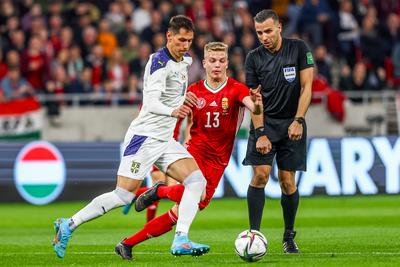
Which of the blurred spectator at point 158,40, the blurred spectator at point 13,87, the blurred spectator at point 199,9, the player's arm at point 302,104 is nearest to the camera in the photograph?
the player's arm at point 302,104

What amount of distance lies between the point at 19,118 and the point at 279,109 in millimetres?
12062

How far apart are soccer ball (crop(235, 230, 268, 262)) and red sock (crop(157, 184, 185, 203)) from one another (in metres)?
0.87

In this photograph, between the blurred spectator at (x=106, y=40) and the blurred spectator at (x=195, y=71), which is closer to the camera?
the blurred spectator at (x=195, y=71)

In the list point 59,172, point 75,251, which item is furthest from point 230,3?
point 75,251

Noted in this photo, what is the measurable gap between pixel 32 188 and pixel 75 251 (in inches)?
328

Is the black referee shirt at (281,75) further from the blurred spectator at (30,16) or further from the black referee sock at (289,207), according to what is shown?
the blurred spectator at (30,16)

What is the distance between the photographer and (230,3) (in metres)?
26.6

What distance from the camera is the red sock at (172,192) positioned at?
38.2 feet

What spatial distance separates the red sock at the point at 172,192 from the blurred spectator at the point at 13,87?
467 inches

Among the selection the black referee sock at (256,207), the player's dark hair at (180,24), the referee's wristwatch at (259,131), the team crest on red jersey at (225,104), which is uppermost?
the player's dark hair at (180,24)

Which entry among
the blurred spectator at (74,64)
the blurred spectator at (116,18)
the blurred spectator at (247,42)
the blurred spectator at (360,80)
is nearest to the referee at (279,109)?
the blurred spectator at (74,64)

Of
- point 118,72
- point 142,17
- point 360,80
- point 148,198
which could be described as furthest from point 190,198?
point 142,17

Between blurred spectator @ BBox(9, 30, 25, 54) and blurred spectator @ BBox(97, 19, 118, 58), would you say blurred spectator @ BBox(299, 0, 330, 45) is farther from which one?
blurred spectator @ BBox(9, 30, 25, 54)

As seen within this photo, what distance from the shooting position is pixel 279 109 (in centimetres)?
1203
